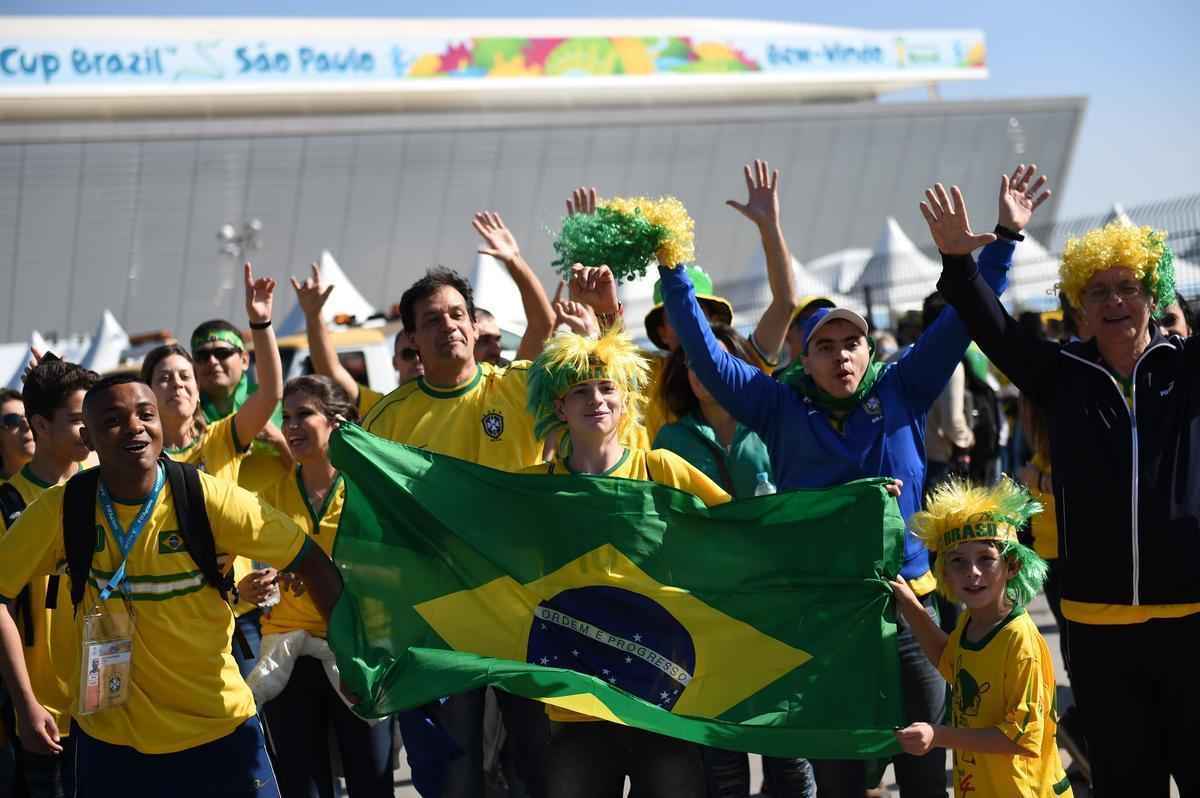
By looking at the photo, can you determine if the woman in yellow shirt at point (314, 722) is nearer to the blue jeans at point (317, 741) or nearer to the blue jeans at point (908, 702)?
the blue jeans at point (317, 741)

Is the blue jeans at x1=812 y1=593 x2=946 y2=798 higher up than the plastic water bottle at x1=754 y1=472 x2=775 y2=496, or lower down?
lower down

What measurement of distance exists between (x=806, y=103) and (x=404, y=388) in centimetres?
5973

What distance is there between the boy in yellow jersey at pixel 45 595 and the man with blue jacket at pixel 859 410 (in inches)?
97.5

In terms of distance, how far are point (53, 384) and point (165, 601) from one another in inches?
64.2

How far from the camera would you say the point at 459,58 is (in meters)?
53.2

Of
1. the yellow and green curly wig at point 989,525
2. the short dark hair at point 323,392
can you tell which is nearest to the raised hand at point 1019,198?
the yellow and green curly wig at point 989,525

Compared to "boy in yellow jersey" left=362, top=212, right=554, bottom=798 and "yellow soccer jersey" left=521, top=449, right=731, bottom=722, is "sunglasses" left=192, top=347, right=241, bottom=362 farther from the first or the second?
"yellow soccer jersey" left=521, top=449, right=731, bottom=722

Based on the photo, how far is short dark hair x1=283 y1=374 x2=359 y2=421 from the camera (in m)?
6.08

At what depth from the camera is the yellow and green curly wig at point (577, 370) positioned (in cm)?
488

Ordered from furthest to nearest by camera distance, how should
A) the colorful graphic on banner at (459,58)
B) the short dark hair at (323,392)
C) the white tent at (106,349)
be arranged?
the colorful graphic on banner at (459,58)
the white tent at (106,349)
the short dark hair at (323,392)

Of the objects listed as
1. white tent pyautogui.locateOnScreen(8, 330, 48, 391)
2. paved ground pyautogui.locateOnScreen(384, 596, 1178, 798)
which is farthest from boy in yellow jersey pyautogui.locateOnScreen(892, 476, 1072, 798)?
white tent pyautogui.locateOnScreen(8, 330, 48, 391)

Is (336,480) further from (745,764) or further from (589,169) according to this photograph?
(589,169)

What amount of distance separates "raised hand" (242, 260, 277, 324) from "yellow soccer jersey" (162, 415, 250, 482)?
1.48ft

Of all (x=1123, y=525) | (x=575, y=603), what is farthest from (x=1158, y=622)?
(x=575, y=603)
